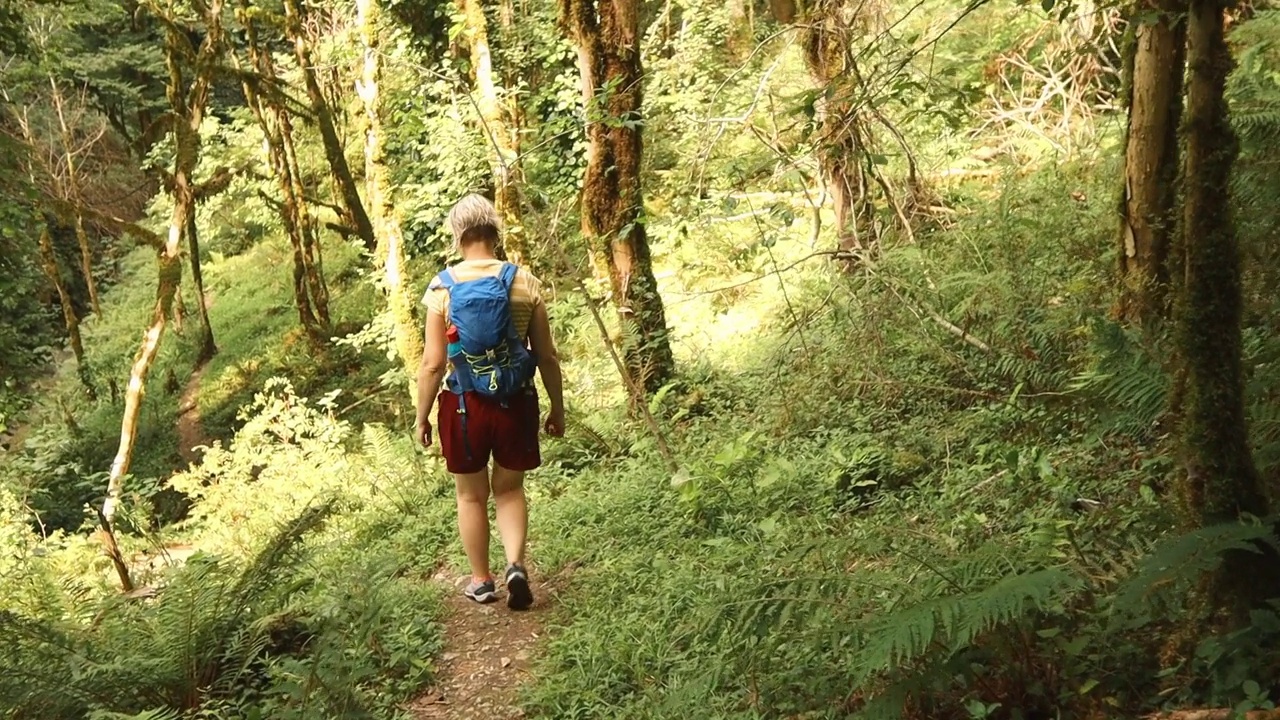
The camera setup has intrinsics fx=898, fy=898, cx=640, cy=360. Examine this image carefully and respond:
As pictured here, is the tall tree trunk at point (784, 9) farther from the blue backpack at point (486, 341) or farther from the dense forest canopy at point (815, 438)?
the blue backpack at point (486, 341)

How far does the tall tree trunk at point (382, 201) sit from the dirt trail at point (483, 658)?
17.0ft

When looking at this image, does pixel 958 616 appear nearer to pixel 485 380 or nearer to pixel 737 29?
pixel 485 380

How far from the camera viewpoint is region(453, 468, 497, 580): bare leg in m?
5.04

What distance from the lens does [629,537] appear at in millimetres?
5566

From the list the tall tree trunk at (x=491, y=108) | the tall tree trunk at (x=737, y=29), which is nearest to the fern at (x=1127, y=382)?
the tall tree trunk at (x=491, y=108)

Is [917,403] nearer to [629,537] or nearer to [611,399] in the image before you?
[629,537]

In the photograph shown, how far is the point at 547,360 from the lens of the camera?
509 centimetres

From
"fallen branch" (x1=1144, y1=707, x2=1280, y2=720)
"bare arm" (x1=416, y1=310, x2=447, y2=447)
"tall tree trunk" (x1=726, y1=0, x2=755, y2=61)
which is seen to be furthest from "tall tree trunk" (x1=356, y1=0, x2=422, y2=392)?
"fallen branch" (x1=1144, y1=707, x2=1280, y2=720)

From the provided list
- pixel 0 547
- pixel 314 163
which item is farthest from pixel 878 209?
pixel 314 163

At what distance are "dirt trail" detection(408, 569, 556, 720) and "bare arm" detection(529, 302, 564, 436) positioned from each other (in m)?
1.04

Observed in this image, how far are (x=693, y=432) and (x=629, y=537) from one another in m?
1.54

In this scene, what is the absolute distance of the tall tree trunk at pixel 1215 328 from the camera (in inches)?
102

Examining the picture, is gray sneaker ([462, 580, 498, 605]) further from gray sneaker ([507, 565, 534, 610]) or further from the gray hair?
the gray hair

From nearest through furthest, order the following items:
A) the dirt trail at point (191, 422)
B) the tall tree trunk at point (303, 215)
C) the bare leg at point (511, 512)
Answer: the bare leg at point (511, 512)
the tall tree trunk at point (303, 215)
the dirt trail at point (191, 422)
